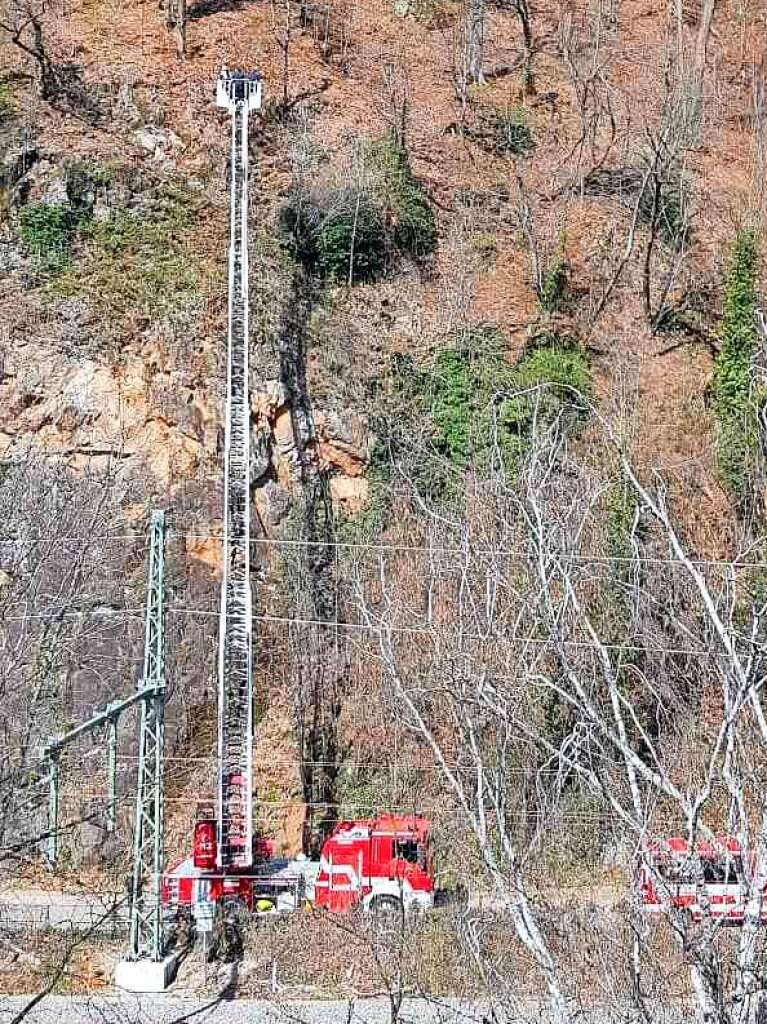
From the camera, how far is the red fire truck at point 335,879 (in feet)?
43.0

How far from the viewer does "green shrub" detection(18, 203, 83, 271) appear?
19.7 m

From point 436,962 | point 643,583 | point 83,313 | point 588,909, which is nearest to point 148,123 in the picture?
point 83,313

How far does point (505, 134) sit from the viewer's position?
968 inches

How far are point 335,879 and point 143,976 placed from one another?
2574mm

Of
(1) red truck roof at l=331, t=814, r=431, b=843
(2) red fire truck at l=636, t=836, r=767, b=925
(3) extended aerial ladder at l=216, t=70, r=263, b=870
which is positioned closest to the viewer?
(2) red fire truck at l=636, t=836, r=767, b=925

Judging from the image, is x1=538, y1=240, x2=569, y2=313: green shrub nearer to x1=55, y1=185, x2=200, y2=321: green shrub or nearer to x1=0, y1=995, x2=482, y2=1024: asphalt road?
x1=55, y1=185, x2=200, y2=321: green shrub

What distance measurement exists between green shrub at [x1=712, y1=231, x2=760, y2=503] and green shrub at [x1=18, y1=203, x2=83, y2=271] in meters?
10.8

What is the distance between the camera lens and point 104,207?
20312mm

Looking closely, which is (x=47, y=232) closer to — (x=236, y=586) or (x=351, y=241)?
(x=351, y=241)

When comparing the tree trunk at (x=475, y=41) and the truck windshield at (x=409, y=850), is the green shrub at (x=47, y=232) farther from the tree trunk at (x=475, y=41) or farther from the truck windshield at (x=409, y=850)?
the truck windshield at (x=409, y=850)

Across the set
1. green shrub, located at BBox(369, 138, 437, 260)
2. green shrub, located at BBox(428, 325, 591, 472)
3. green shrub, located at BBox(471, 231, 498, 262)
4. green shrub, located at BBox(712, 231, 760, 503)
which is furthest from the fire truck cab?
green shrub, located at BBox(471, 231, 498, 262)

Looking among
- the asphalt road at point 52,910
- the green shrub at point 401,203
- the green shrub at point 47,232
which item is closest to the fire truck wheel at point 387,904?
the asphalt road at point 52,910

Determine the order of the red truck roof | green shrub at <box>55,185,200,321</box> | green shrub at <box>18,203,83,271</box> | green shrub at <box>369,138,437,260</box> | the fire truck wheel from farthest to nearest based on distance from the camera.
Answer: green shrub at <box>369,138,437,260</box> < green shrub at <box>18,203,83,271</box> < green shrub at <box>55,185,200,321</box> < the red truck roof < the fire truck wheel

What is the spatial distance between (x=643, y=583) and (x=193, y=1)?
1760 cm
